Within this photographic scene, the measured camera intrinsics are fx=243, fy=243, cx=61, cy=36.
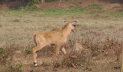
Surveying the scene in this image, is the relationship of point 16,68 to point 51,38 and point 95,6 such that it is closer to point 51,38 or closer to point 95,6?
point 51,38

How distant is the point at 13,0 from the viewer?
3619 centimetres

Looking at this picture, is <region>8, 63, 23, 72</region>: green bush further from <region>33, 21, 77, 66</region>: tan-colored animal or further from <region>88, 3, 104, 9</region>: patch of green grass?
<region>88, 3, 104, 9</region>: patch of green grass

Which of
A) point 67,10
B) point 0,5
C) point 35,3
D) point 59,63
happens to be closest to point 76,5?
point 67,10

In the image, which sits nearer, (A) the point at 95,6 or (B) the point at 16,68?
(B) the point at 16,68

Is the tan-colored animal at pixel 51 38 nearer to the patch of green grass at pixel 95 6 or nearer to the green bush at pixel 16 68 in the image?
the green bush at pixel 16 68

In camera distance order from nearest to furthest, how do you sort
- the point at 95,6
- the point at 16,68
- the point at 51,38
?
the point at 16,68 → the point at 51,38 → the point at 95,6

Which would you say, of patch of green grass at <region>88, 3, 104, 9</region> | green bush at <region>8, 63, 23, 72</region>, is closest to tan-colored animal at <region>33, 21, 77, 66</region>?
green bush at <region>8, 63, 23, 72</region>

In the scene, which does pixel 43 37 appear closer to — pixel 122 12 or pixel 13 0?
pixel 122 12

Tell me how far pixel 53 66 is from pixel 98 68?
1.13 m

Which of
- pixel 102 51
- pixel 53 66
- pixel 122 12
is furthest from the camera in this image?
pixel 122 12

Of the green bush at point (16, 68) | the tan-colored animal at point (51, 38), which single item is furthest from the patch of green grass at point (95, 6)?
the green bush at point (16, 68)

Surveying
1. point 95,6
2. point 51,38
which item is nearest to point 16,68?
point 51,38

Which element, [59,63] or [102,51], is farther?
[102,51]

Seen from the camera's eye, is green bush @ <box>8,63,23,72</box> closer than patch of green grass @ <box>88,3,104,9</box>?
Yes
